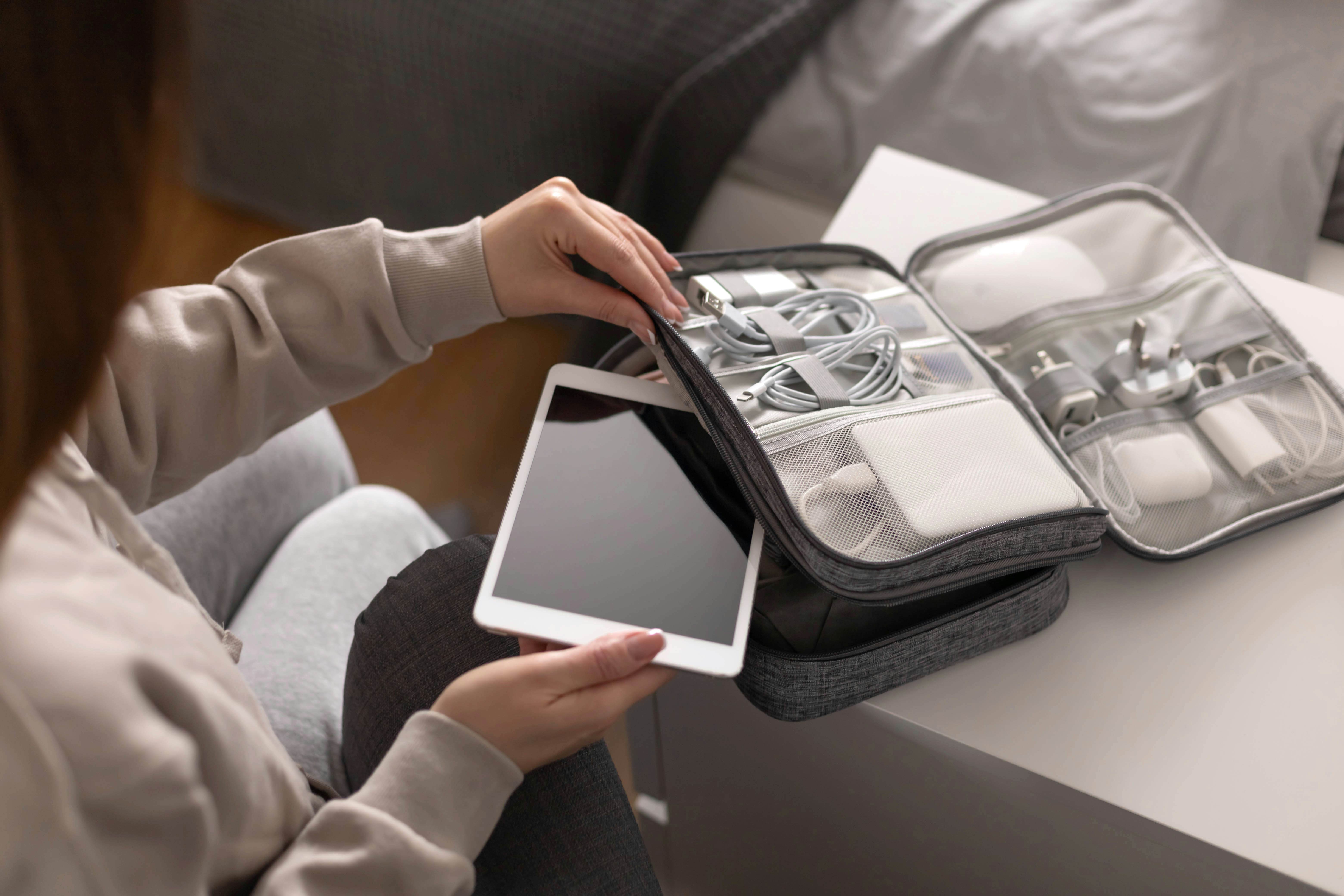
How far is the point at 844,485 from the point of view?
0.55 meters

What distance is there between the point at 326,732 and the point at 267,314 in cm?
30

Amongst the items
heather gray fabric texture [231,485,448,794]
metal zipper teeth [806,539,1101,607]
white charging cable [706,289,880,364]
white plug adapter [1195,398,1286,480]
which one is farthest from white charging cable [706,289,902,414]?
heather gray fabric texture [231,485,448,794]

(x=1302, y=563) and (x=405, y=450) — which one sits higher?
(x=1302, y=563)

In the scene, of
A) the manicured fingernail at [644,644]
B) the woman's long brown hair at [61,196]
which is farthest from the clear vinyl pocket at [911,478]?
the woman's long brown hair at [61,196]

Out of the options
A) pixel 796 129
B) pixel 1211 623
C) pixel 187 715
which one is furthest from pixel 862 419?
pixel 796 129

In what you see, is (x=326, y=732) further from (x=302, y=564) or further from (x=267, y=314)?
(x=267, y=314)

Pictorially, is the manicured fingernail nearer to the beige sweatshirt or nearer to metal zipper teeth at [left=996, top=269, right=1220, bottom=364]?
the beige sweatshirt

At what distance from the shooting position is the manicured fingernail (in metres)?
0.49

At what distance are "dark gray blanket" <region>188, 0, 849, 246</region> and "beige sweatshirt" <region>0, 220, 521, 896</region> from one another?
594 millimetres

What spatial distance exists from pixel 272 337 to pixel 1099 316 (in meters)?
0.63

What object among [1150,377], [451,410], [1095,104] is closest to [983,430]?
[1150,377]

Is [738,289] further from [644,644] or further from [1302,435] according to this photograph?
[1302,435]

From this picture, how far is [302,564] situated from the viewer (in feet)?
2.44

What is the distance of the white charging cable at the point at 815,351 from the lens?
1.93ft
